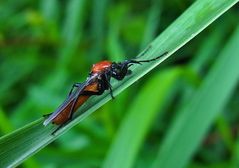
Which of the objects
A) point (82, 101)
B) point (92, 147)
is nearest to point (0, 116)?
point (82, 101)

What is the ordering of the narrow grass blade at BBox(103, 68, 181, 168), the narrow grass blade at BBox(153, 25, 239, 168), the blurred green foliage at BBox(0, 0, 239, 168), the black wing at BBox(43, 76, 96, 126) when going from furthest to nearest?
the blurred green foliage at BBox(0, 0, 239, 168) < the narrow grass blade at BBox(153, 25, 239, 168) < the narrow grass blade at BBox(103, 68, 181, 168) < the black wing at BBox(43, 76, 96, 126)

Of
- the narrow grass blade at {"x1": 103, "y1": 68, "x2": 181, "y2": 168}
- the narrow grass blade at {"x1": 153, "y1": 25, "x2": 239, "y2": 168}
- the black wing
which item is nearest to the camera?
the black wing

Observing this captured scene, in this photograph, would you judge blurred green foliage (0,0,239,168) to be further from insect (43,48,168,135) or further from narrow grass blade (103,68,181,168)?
insect (43,48,168,135)

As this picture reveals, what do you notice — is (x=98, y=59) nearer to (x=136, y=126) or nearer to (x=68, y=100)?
(x=136, y=126)

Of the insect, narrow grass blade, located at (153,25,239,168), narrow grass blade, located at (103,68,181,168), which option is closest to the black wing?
the insect

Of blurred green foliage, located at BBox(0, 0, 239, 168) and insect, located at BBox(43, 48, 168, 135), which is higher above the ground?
blurred green foliage, located at BBox(0, 0, 239, 168)

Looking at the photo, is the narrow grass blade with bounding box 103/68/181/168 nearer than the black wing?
No
